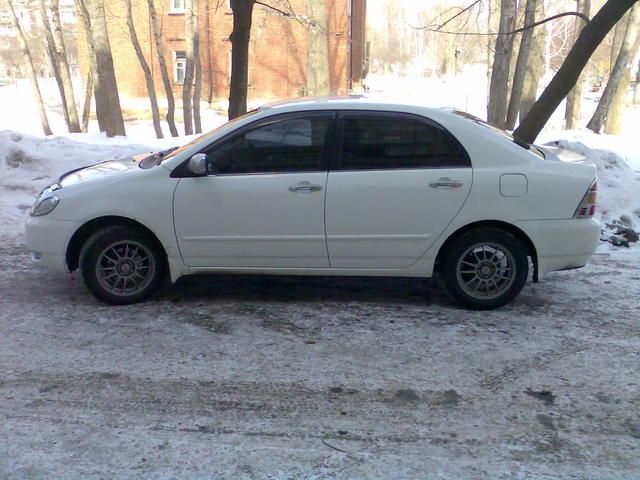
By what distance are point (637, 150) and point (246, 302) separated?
11.3 meters

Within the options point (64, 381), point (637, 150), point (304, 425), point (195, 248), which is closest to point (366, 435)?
point (304, 425)

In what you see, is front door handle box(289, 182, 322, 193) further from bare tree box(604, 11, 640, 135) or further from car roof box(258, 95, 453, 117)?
bare tree box(604, 11, 640, 135)

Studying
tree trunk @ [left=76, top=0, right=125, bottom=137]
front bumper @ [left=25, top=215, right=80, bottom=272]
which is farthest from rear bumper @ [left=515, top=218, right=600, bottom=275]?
tree trunk @ [left=76, top=0, right=125, bottom=137]

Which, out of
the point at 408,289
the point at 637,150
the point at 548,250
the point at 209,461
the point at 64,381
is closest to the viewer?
the point at 209,461

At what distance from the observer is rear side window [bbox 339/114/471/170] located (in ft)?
16.5

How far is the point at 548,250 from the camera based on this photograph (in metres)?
5.03

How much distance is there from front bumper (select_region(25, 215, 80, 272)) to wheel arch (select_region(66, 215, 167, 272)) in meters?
0.04

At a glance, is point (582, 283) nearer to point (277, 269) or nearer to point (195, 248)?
point (277, 269)

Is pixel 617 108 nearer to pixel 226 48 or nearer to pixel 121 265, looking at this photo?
pixel 121 265

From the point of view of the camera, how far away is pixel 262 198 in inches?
197

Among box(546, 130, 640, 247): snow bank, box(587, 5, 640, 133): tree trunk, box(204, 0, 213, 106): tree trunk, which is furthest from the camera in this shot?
box(204, 0, 213, 106): tree trunk

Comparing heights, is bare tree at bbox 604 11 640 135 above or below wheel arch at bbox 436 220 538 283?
above

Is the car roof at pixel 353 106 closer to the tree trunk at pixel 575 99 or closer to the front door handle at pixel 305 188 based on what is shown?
the front door handle at pixel 305 188

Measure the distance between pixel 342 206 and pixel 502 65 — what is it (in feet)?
40.3
